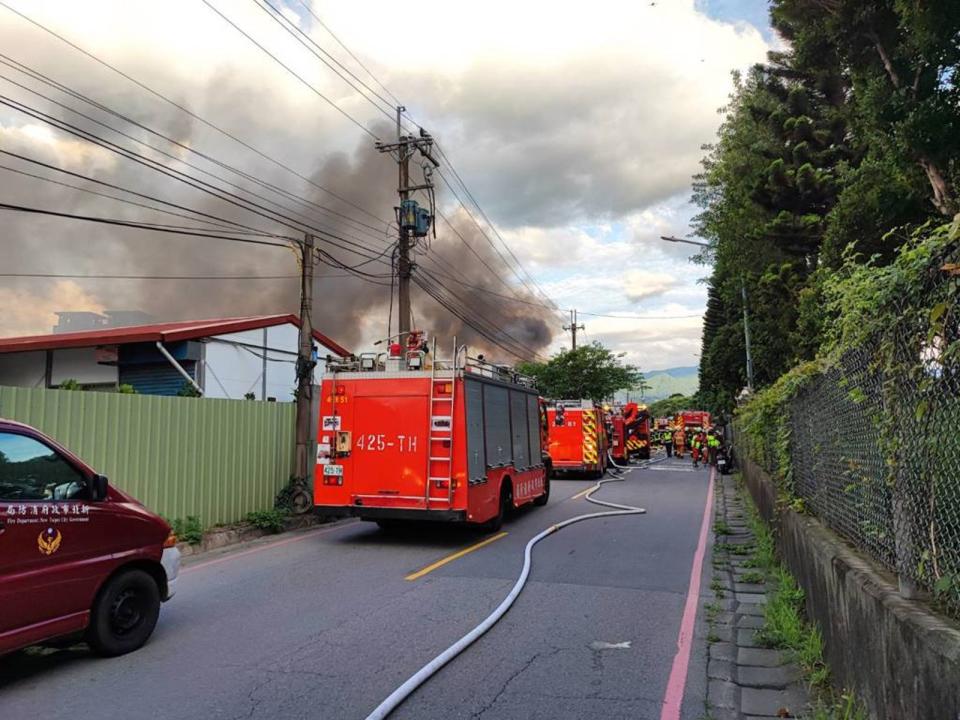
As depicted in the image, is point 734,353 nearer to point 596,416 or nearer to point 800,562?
point 596,416

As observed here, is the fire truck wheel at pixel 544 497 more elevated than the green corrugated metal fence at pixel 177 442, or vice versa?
the green corrugated metal fence at pixel 177 442

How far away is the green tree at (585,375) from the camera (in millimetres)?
50688

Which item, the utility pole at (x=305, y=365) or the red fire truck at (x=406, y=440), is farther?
the utility pole at (x=305, y=365)

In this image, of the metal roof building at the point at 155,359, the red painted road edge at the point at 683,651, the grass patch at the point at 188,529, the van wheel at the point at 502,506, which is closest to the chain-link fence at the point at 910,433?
the red painted road edge at the point at 683,651

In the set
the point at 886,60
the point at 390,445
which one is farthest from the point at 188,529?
the point at 886,60

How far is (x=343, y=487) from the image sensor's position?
10.2 meters

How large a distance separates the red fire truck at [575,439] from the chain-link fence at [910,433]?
18573 mm

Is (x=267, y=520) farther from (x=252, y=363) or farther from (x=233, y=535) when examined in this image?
(x=252, y=363)

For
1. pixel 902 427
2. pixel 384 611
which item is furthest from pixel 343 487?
pixel 902 427

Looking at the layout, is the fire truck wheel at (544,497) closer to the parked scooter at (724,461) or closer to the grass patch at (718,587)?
the grass patch at (718,587)

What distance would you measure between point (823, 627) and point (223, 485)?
8.81 m

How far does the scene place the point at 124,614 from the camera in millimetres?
5293

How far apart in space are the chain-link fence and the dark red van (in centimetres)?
499

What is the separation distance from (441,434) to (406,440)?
0.53 metres
